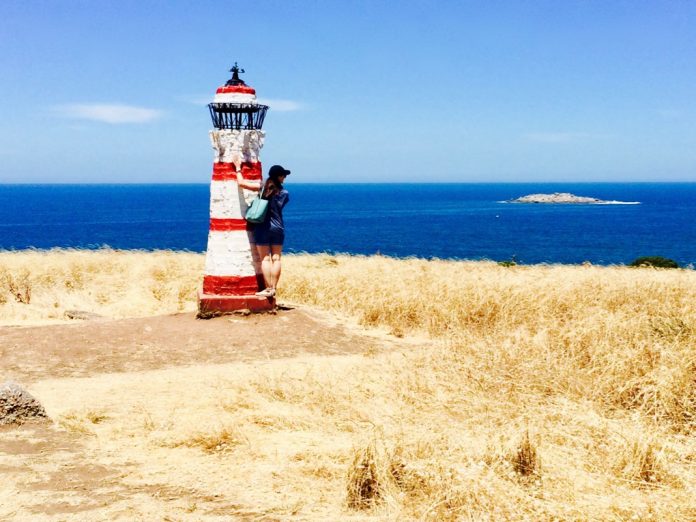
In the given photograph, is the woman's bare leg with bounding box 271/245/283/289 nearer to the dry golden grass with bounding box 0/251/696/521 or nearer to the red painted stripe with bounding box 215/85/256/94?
the dry golden grass with bounding box 0/251/696/521

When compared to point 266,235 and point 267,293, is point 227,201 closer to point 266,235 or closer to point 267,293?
point 266,235

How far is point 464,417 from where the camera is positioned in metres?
6.33

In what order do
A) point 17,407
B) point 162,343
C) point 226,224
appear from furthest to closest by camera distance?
point 226,224 → point 162,343 → point 17,407

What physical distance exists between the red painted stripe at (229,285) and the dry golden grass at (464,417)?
2.17 m

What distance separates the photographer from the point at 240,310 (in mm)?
11188

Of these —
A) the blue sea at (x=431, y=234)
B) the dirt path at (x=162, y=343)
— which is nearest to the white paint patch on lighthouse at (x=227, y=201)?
the dirt path at (x=162, y=343)

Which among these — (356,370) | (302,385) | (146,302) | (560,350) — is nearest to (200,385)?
(302,385)

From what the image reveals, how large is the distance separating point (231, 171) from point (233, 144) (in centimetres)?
46

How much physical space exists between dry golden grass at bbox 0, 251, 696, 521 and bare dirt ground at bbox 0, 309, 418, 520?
0.27 ft

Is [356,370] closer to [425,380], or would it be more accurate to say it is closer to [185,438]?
[425,380]

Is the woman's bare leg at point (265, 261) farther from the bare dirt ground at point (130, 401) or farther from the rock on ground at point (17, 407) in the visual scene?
the rock on ground at point (17, 407)

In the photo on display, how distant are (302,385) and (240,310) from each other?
3.96 m

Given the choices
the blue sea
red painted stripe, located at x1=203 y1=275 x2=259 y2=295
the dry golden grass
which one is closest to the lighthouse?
red painted stripe, located at x1=203 y1=275 x2=259 y2=295

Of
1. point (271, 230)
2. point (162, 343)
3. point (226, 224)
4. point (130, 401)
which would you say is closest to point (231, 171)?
point (226, 224)
